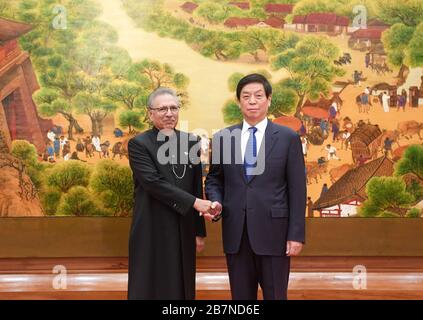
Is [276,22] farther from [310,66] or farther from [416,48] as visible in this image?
[416,48]

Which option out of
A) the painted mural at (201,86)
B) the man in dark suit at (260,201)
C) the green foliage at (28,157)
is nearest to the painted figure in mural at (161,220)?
the man in dark suit at (260,201)

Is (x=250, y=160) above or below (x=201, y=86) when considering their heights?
below

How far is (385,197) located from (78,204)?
8.88ft

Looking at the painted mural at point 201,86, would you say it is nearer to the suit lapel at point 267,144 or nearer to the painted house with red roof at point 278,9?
the painted house with red roof at point 278,9

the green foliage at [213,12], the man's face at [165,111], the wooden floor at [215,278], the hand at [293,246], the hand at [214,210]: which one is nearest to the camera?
the hand at [293,246]

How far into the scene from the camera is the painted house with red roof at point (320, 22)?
4.72 metres

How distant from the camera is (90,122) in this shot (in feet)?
15.6

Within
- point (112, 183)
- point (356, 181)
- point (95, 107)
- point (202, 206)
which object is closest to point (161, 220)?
point (202, 206)

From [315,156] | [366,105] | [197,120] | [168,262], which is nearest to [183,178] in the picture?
[168,262]

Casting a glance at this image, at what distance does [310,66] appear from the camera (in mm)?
4742

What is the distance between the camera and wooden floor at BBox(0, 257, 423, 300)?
4.61 m

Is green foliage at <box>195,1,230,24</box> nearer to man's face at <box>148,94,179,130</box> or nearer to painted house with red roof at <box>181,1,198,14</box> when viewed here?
painted house with red roof at <box>181,1,198,14</box>

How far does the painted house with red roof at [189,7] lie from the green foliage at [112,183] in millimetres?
1474

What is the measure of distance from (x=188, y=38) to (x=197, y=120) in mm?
723
